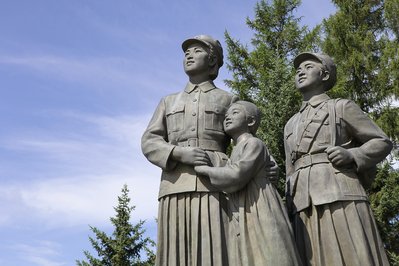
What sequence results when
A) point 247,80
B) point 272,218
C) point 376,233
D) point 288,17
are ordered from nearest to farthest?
1. point 272,218
2. point 376,233
3. point 247,80
4. point 288,17

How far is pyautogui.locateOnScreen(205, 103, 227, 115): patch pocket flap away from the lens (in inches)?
269

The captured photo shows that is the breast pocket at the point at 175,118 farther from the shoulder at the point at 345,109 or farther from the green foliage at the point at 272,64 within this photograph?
the green foliage at the point at 272,64

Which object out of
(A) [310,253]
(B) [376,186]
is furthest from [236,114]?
(B) [376,186]

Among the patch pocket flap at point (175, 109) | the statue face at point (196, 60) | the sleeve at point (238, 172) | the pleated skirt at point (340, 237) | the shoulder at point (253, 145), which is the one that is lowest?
the pleated skirt at point (340, 237)

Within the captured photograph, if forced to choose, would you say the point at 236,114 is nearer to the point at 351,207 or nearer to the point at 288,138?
the point at 288,138

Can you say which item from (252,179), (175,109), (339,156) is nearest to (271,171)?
(252,179)

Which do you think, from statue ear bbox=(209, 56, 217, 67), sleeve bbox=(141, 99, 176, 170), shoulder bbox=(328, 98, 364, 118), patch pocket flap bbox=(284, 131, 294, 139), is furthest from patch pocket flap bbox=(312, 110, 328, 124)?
sleeve bbox=(141, 99, 176, 170)

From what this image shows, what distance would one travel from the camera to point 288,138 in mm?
7215

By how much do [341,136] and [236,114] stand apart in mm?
1285

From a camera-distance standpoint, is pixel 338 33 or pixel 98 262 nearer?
pixel 98 262

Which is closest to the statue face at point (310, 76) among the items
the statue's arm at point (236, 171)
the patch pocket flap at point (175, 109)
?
the statue's arm at point (236, 171)

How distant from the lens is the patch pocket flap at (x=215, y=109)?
683 cm

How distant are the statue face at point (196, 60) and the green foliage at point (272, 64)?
938 cm

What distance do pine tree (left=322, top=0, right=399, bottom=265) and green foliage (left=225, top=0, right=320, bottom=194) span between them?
1.11m
